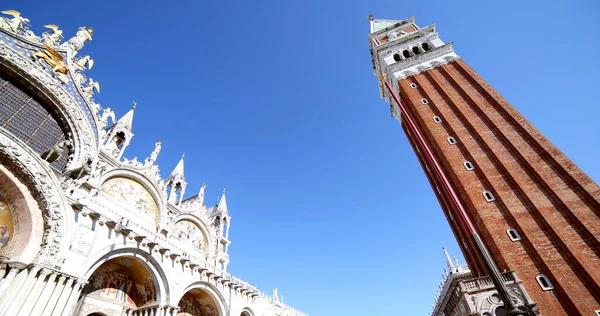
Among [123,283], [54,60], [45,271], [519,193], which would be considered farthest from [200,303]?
[519,193]

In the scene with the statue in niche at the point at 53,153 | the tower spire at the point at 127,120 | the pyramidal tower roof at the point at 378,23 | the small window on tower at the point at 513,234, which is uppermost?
the pyramidal tower roof at the point at 378,23

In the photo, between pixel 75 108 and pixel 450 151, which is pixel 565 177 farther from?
pixel 75 108

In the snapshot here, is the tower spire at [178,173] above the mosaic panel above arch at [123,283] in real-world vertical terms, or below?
above

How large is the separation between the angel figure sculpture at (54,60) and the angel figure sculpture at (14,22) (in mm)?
1242

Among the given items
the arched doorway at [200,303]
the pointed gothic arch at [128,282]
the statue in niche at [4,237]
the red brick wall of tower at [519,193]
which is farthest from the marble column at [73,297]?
the red brick wall of tower at [519,193]

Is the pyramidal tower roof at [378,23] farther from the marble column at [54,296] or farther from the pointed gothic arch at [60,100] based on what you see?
the marble column at [54,296]

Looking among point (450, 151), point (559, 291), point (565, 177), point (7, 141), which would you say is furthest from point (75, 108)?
point (565, 177)

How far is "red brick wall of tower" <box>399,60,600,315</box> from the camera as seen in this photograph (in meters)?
13.5

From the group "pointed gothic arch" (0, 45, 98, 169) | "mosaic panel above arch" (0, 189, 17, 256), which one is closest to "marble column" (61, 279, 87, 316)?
"mosaic panel above arch" (0, 189, 17, 256)

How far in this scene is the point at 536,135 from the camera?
19406 millimetres

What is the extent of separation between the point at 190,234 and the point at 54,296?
11.1 metres

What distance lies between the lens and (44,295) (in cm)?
1009

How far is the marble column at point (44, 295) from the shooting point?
31.9 ft

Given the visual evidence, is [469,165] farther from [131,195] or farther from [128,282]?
[131,195]
